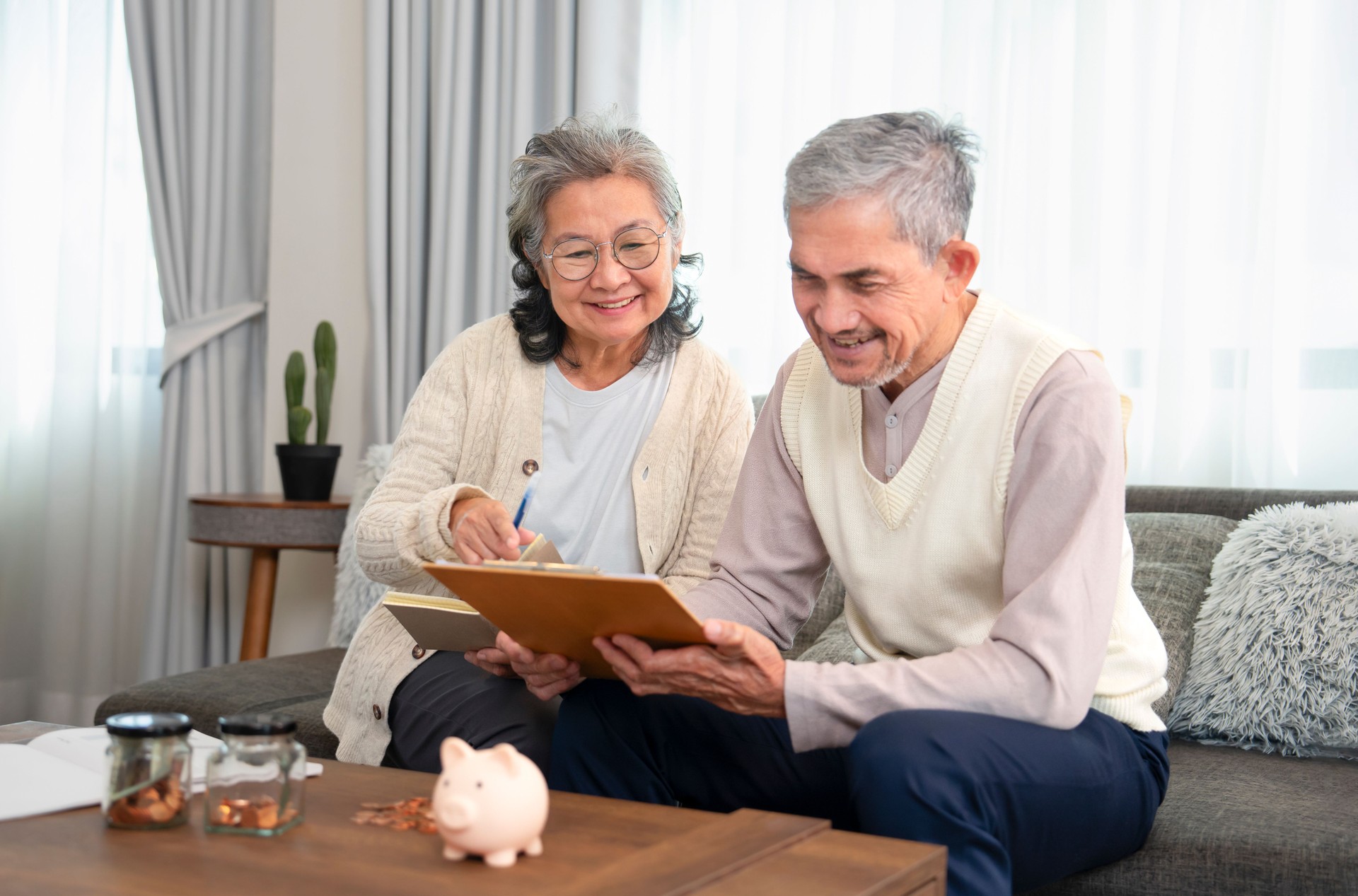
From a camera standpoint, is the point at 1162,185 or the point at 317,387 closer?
the point at 1162,185

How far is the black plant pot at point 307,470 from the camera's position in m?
3.11

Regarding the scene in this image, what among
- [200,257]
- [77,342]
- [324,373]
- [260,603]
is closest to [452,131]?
[324,373]

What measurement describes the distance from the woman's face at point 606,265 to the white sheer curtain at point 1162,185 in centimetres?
108

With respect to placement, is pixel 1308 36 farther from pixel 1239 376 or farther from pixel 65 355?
pixel 65 355

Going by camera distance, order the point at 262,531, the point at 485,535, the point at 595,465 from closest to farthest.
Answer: the point at 485,535 < the point at 595,465 < the point at 262,531

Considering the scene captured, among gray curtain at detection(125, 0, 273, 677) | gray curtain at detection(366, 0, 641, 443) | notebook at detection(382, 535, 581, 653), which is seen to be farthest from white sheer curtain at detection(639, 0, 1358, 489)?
gray curtain at detection(125, 0, 273, 677)

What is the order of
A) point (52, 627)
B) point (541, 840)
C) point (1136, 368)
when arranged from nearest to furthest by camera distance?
point (541, 840)
point (1136, 368)
point (52, 627)

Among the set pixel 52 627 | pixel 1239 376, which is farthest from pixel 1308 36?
pixel 52 627

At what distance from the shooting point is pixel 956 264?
1373mm

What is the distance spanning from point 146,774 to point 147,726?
4cm

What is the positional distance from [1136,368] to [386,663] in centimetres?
160

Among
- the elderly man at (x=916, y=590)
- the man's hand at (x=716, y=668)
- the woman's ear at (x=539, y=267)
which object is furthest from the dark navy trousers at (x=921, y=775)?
the woman's ear at (x=539, y=267)

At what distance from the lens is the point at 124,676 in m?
3.86

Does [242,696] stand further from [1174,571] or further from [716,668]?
[1174,571]
